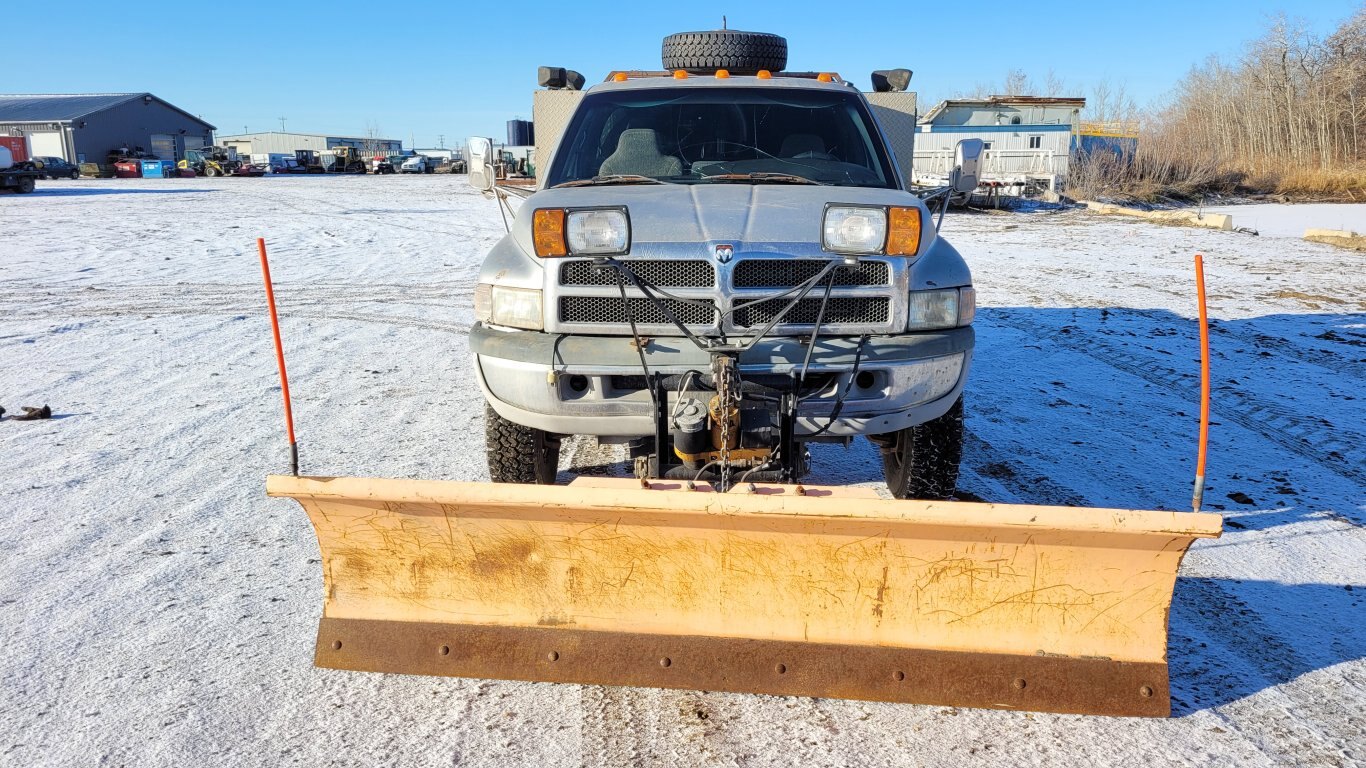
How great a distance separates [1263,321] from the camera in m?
8.77

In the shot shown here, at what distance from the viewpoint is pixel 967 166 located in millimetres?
4426

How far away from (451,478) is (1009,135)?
95.9 ft

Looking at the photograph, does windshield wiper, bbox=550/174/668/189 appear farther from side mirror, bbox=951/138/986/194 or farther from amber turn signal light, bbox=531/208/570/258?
side mirror, bbox=951/138/986/194

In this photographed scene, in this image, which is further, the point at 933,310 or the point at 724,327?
the point at 933,310

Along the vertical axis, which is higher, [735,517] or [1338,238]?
[1338,238]

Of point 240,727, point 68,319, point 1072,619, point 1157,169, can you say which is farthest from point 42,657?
point 1157,169

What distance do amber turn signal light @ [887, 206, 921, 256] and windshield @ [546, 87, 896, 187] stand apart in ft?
3.15

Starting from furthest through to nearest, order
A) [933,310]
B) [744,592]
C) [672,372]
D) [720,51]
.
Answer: [720,51]
[933,310]
[672,372]
[744,592]

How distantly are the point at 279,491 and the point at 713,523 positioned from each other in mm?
1325

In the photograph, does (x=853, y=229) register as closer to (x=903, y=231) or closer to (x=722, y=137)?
(x=903, y=231)

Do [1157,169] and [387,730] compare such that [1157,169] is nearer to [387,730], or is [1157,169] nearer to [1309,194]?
[1309,194]

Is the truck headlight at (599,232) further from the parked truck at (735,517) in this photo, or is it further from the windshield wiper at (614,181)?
the windshield wiper at (614,181)

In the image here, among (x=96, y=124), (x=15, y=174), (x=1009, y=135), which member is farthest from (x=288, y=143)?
(x=1009, y=135)

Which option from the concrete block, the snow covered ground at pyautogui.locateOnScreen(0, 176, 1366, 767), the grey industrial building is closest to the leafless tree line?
the concrete block
